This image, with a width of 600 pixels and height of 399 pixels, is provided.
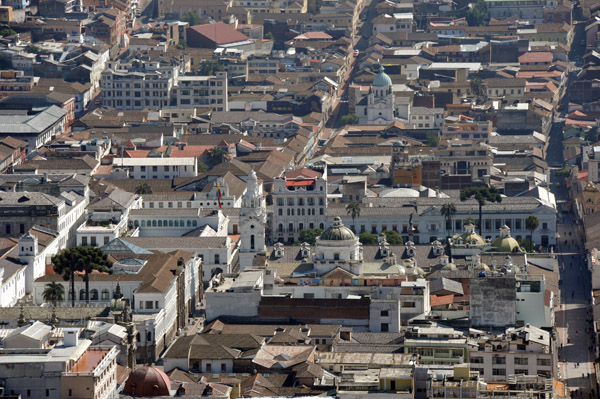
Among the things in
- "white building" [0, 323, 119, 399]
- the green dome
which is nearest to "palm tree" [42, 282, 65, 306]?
the green dome

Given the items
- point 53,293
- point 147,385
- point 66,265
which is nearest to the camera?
point 147,385

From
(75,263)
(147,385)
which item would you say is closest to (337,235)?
(75,263)

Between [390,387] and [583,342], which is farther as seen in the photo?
[583,342]

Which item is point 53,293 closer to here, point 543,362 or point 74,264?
point 74,264

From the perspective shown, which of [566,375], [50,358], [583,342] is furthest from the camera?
[583,342]

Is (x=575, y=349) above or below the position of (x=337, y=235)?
below

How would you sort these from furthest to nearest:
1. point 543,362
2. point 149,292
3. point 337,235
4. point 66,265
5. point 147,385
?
point 337,235, point 66,265, point 149,292, point 543,362, point 147,385

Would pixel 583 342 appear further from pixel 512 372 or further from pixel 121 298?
pixel 121 298

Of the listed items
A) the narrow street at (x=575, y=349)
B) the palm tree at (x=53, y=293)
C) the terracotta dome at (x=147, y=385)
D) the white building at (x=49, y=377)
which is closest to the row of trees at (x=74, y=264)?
the palm tree at (x=53, y=293)

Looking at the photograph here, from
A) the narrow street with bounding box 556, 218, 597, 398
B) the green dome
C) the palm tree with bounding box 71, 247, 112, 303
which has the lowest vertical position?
the narrow street with bounding box 556, 218, 597, 398

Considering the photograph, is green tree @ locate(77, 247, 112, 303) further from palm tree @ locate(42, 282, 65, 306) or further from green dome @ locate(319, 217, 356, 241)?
green dome @ locate(319, 217, 356, 241)

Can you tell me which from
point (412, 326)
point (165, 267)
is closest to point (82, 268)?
point (165, 267)
